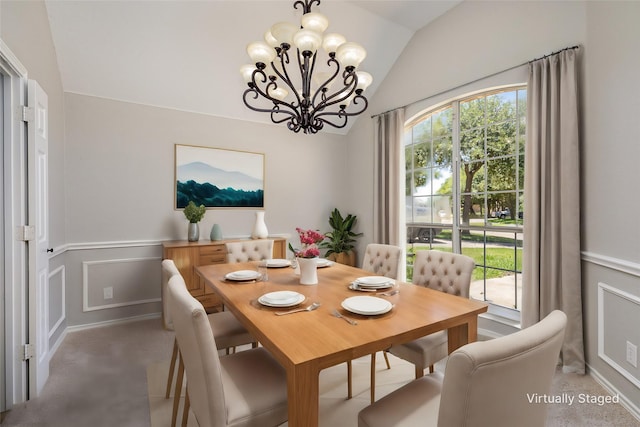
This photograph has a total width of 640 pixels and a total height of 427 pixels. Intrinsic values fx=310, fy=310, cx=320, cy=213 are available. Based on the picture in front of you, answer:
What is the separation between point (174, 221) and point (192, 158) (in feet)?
2.62

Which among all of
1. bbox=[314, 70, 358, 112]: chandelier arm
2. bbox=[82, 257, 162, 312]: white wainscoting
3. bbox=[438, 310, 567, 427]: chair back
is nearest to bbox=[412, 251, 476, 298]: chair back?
bbox=[438, 310, 567, 427]: chair back

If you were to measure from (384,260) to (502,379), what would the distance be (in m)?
1.85

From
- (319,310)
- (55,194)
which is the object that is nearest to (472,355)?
(319,310)

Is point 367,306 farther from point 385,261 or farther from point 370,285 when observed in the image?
point 385,261

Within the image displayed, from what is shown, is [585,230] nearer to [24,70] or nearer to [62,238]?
[24,70]

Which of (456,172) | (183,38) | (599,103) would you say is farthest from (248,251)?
(599,103)

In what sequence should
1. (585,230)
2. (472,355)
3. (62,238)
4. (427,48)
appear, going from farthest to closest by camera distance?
1. (427,48)
2. (62,238)
3. (585,230)
4. (472,355)

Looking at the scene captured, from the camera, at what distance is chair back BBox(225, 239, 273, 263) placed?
2.96 metres

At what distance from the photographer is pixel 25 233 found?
79.4 inches

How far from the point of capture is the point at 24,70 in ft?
6.68

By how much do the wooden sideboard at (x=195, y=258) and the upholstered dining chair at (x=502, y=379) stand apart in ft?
9.71

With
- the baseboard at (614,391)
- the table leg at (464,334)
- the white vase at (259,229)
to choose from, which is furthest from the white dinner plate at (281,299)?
the white vase at (259,229)

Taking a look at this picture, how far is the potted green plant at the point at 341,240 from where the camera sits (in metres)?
4.61

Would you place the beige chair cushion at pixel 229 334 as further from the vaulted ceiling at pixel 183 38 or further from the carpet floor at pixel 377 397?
the vaulted ceiling at pixel 183 38
